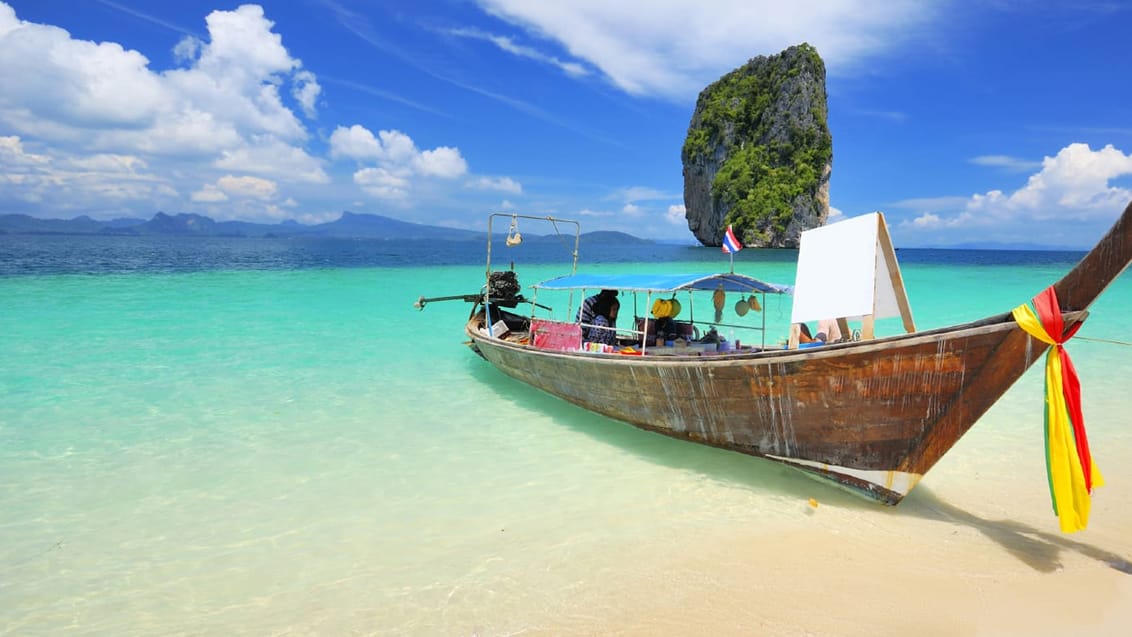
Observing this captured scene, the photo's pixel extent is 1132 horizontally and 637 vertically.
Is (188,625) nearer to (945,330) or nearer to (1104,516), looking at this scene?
(945,330)

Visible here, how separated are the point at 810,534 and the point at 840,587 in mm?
827

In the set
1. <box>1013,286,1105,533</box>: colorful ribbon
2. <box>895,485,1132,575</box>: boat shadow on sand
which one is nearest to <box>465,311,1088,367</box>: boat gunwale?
<box>1013,286,1105,533</box>: colorful ribbon

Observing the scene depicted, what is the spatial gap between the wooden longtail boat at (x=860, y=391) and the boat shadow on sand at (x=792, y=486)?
0.92 ft

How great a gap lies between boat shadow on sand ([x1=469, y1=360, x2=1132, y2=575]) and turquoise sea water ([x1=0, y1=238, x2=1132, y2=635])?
0.04 metres

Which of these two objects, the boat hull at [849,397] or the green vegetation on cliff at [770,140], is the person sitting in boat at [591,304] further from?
the green vegetation on cliff at [770,140]

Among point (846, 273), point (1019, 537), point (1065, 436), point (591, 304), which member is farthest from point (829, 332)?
point (591, 304)

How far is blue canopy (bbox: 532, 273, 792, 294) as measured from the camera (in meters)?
7.27

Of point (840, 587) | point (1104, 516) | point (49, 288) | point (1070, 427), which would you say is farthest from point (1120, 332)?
point (49, 288)

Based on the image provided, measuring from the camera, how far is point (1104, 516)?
17.6 ft

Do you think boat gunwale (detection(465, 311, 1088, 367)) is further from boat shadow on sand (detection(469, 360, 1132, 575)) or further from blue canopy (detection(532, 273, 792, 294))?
boat shadow on sand (detection(469, 360, 1132, 575))

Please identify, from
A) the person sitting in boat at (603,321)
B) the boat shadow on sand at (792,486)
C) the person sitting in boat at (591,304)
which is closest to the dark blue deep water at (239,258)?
the person sitting in boat at (591,304)

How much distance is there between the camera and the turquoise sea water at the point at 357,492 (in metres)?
4.36

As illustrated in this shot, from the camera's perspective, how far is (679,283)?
287 inches

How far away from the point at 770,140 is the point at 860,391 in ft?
261
